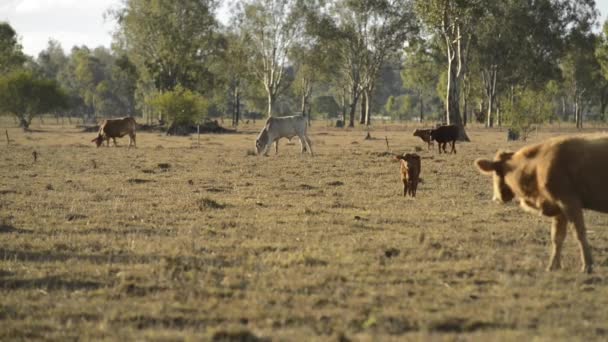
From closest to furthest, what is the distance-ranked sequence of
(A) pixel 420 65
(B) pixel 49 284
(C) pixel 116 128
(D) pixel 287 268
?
(B) pixel 49 284
(D) pixel 287 268
(C) pixel 116 128
(A) pixel 420 65

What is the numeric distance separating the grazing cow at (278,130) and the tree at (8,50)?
59201 millimetres

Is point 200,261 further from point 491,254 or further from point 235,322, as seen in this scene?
point 491,254

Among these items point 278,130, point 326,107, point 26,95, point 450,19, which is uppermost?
point 450,19

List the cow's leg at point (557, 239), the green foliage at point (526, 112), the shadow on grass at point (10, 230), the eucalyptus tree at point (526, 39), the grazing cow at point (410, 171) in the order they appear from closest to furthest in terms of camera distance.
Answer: the cow's leg at point (557, 239)
the shadow on grass at point (10, 230)
the grazing cow at point (410, 171)
the green foliage at point (526, 112)
the eucalyptus tree at point (526, 39)

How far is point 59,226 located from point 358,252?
588 centimetres

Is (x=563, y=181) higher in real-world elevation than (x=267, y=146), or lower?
higher

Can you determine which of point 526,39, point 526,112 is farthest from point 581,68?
point 526,112

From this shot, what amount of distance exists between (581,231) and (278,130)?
24.3 meters

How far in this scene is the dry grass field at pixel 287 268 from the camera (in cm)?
659

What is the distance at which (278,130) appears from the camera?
32.1m

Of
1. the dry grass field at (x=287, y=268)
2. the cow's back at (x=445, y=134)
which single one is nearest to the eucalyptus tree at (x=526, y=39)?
the cow's back at (x=445, y=134)

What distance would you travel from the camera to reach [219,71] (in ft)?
255

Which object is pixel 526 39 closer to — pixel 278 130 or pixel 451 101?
pixel 451 101

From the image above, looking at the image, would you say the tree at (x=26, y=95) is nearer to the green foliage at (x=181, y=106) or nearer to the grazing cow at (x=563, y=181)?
the green foliage at (x=181, y=106)
